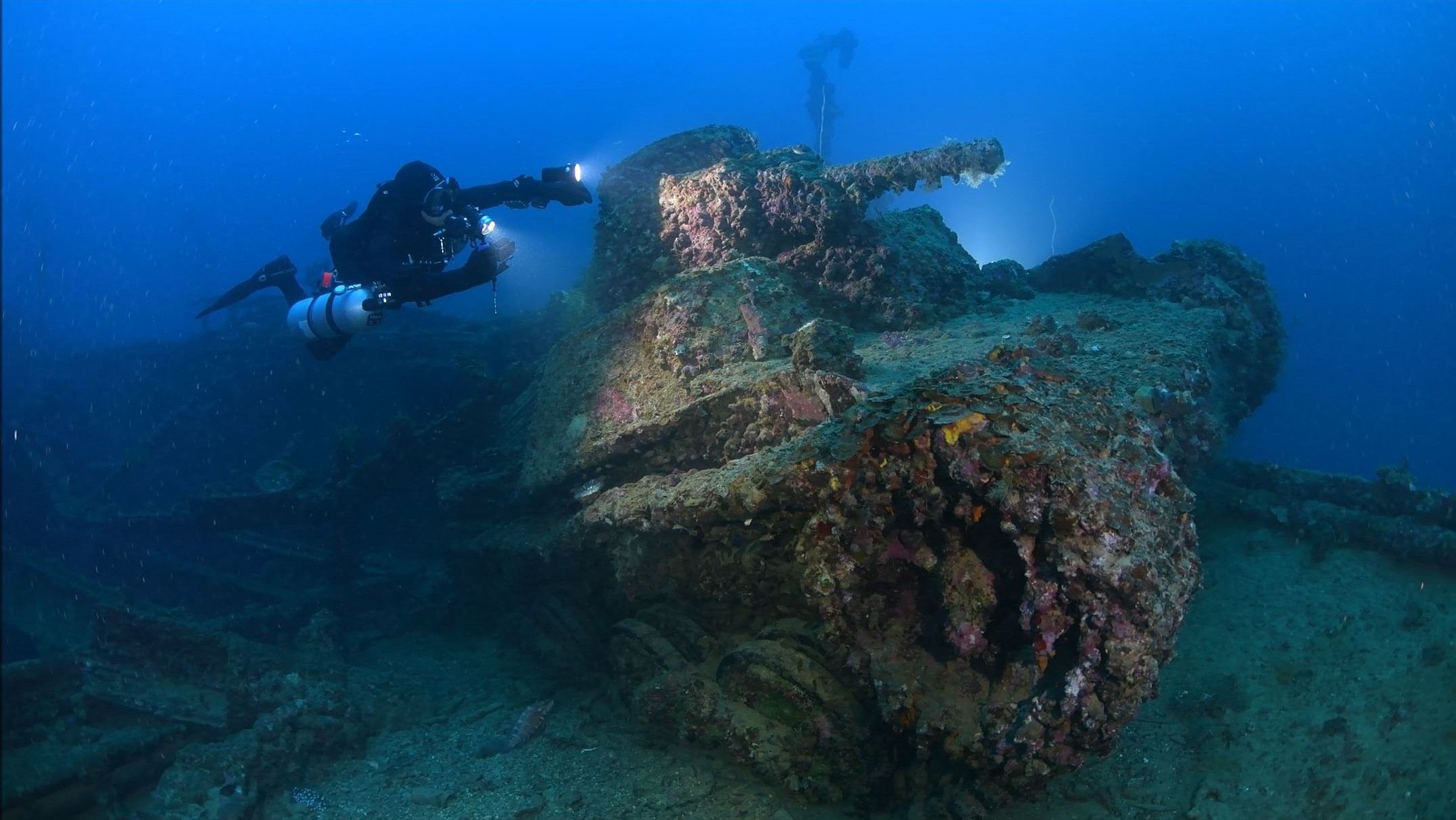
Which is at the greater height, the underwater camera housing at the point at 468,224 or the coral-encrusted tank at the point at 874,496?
the underwater camera housing at the point at 468,224

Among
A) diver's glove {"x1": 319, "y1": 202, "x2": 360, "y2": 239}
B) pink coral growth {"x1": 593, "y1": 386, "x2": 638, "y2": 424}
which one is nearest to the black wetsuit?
diver's glove {"x1": 319, "y1": 202, "x2": 360, "y2": 239}

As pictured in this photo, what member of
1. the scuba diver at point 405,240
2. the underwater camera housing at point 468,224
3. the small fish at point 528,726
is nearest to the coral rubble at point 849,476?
the small fish at point 528,726

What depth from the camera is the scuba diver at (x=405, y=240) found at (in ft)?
26.1

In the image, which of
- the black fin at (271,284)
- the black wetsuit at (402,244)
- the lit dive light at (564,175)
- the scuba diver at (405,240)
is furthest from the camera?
the black fin at (271,284)

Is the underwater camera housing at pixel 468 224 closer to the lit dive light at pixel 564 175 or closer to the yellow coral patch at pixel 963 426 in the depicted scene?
the lit dive light at pixel 564 175

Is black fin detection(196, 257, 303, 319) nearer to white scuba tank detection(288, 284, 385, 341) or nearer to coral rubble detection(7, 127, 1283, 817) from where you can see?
white scuba tank detection(288, 284, 385, 341)

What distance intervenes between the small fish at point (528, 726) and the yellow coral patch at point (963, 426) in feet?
13.3

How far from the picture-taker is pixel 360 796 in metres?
4.96

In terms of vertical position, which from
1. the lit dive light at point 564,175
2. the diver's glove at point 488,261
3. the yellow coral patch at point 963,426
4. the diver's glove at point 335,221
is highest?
the lit dive light at point 564,175

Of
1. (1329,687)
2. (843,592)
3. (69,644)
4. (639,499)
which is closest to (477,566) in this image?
(639,499)

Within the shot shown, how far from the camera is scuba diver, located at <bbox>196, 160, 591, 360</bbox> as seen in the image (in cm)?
796

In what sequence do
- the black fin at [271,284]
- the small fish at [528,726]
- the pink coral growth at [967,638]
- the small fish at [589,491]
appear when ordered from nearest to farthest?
1. the pink coral growth at [967,638]
2. the small fish at [528,726]
3. the small fish at [589,491]
4. the black fin at [271,284]

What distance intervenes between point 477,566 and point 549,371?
2.37 meters

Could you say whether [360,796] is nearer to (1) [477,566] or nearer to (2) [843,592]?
(1) [477,566]
